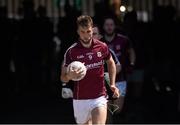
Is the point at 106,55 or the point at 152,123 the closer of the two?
the point at 106,55

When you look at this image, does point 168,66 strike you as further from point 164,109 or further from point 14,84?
point 14,84

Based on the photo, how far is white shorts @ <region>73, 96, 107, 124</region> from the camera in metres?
7.79

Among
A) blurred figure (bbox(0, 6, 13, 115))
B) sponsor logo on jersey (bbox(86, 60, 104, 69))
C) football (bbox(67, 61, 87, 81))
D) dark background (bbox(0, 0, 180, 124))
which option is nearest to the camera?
football (bbox(67, 61, 87, 81))

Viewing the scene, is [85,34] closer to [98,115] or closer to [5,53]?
[98,115]

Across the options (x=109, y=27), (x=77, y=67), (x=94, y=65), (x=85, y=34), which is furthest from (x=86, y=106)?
(x=109, y=27)

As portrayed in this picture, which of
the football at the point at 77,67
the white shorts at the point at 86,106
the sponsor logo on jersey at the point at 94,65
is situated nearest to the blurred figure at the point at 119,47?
the white shorts at the point at 86,106

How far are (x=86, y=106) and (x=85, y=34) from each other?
87 centimetres

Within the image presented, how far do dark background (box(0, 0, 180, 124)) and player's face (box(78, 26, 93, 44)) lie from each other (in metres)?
3.84

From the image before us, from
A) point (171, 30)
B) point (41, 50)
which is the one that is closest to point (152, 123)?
point (171, 30)

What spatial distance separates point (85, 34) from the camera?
25.3 ft

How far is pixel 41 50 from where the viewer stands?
1402 cm

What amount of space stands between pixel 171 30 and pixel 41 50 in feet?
9.36

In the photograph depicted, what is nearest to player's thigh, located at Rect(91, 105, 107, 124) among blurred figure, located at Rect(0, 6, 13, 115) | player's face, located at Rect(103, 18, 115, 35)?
player's face, located at Rect(103, 18, 115, 35)

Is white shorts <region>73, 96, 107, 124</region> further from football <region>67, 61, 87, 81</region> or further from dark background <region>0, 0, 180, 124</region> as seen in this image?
dark background <region>0, 0, 180, 124</region>
